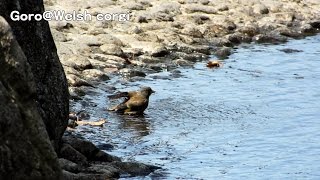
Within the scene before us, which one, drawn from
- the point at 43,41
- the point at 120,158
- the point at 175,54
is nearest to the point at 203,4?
the point at 175,54

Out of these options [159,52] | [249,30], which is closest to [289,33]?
[249,30]

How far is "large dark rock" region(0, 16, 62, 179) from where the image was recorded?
6125mm

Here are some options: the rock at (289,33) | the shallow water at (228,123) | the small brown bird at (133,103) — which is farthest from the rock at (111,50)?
the rock at (289,33)

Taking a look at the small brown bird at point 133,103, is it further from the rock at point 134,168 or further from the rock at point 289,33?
the rock at point 289,33

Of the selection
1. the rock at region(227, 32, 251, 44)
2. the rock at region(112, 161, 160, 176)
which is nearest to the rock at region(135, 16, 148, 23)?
the rock at region(227, 32, 251, 44)

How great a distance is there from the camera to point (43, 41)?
33.2ft

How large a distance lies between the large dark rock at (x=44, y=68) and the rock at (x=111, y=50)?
8.32 meters

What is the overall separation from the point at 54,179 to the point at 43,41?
3852 millimetres

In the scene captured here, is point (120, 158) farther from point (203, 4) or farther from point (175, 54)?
point (203, 4)

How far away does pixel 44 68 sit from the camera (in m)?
10.2

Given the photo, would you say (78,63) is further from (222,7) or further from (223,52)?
(222,7)

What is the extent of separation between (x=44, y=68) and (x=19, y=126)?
3998mm

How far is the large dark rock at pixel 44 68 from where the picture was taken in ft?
32.5

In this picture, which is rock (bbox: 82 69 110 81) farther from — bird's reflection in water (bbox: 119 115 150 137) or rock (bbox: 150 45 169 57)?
bird's reflection in water (bbox: 119 115 150 137)
